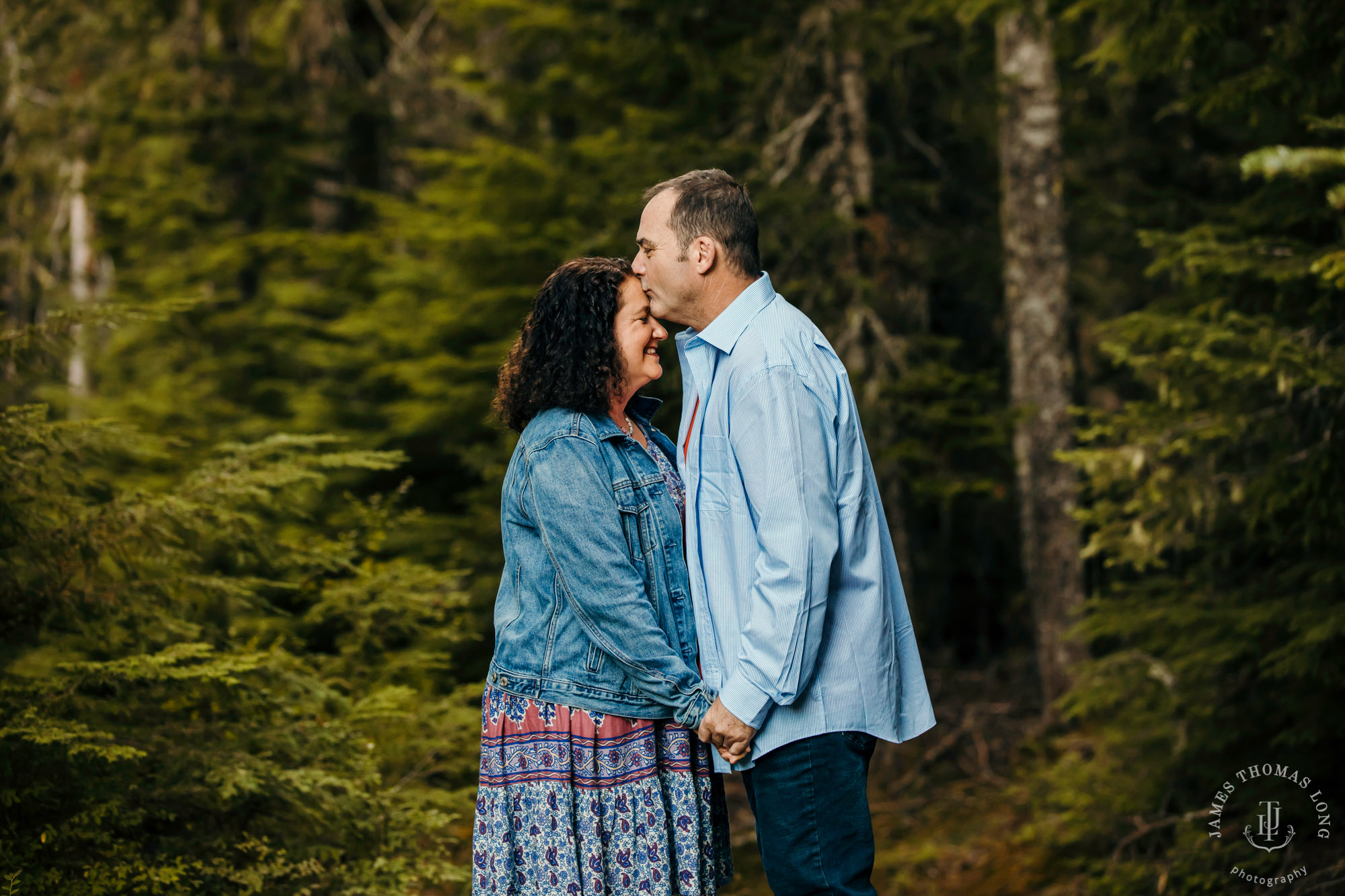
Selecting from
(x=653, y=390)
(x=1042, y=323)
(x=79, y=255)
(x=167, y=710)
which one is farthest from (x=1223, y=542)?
(x=79, y=255)

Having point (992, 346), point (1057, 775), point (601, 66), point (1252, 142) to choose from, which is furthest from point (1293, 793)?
point (601, 66)

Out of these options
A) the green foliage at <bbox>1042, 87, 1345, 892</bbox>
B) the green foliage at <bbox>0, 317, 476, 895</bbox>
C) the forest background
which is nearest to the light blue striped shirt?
the forest background

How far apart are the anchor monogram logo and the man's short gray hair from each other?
3623mm

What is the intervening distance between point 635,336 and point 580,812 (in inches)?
46.5

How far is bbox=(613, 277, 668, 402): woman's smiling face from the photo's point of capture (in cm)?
261

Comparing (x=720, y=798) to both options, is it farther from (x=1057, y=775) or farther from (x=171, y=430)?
(x=171, y=430)

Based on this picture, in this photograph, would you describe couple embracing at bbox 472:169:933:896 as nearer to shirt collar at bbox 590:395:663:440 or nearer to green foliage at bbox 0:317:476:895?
shirt collar at bbox 590:395:663:440

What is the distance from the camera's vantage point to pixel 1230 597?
15.3ft

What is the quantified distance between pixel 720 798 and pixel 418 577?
2.19 meters

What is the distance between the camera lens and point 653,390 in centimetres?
645

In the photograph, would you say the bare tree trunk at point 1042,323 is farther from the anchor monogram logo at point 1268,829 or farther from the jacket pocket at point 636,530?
the jacket pocket at point 636,530

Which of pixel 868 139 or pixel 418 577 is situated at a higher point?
pixel 868 139

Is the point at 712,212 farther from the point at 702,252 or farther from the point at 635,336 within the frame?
the point at 635,336

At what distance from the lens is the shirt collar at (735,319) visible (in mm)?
2496
